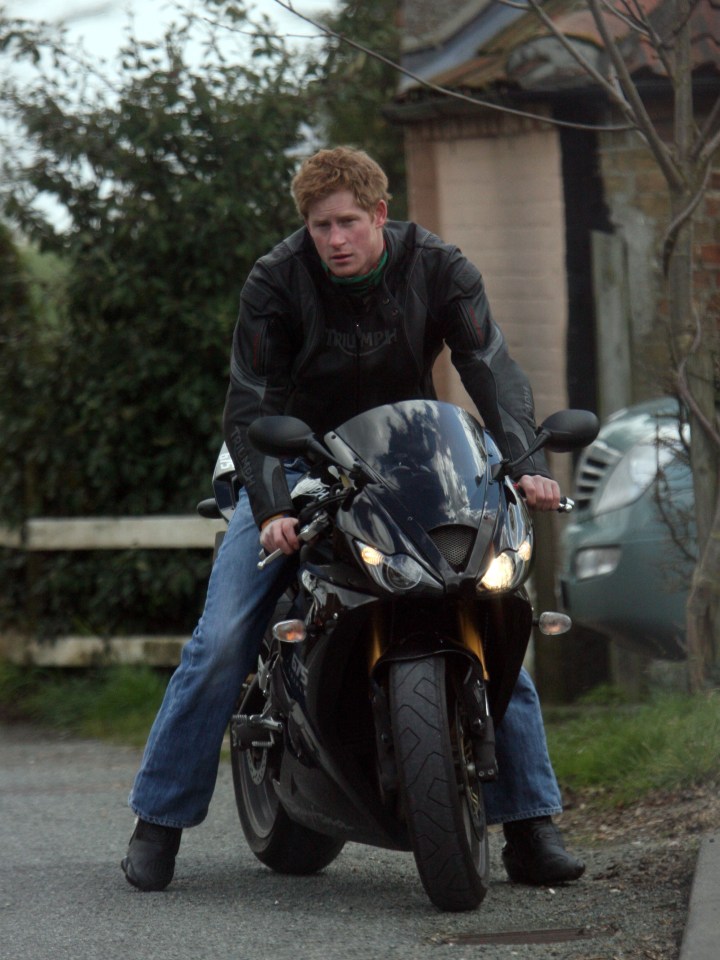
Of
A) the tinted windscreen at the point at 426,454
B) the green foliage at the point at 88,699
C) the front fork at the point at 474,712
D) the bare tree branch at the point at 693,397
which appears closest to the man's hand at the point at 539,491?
the tinted windscreen at the point at 426,454

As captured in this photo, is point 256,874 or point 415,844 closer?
point 415,844

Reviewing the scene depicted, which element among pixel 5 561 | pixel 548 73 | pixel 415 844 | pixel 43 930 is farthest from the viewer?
pixel 5 561

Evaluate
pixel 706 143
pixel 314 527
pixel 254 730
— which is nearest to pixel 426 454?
pixel 314 527

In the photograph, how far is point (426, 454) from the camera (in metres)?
4.09

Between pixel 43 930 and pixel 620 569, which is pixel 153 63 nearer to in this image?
pixel 620 569

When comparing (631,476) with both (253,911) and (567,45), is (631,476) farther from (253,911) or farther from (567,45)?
(253,911)

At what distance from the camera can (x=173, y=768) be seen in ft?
15.5

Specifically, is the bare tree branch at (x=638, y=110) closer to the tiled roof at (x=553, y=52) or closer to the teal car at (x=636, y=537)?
the teal car at (x=636, y=537)

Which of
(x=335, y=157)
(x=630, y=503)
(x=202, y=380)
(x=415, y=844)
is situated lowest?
(x=415, y=844)

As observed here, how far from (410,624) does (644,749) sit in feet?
6.36

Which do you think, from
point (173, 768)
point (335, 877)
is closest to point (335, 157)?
point (173, 768)

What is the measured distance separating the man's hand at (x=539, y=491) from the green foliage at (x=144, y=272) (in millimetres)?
4367

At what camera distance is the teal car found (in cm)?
646

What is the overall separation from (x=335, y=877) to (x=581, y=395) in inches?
165
